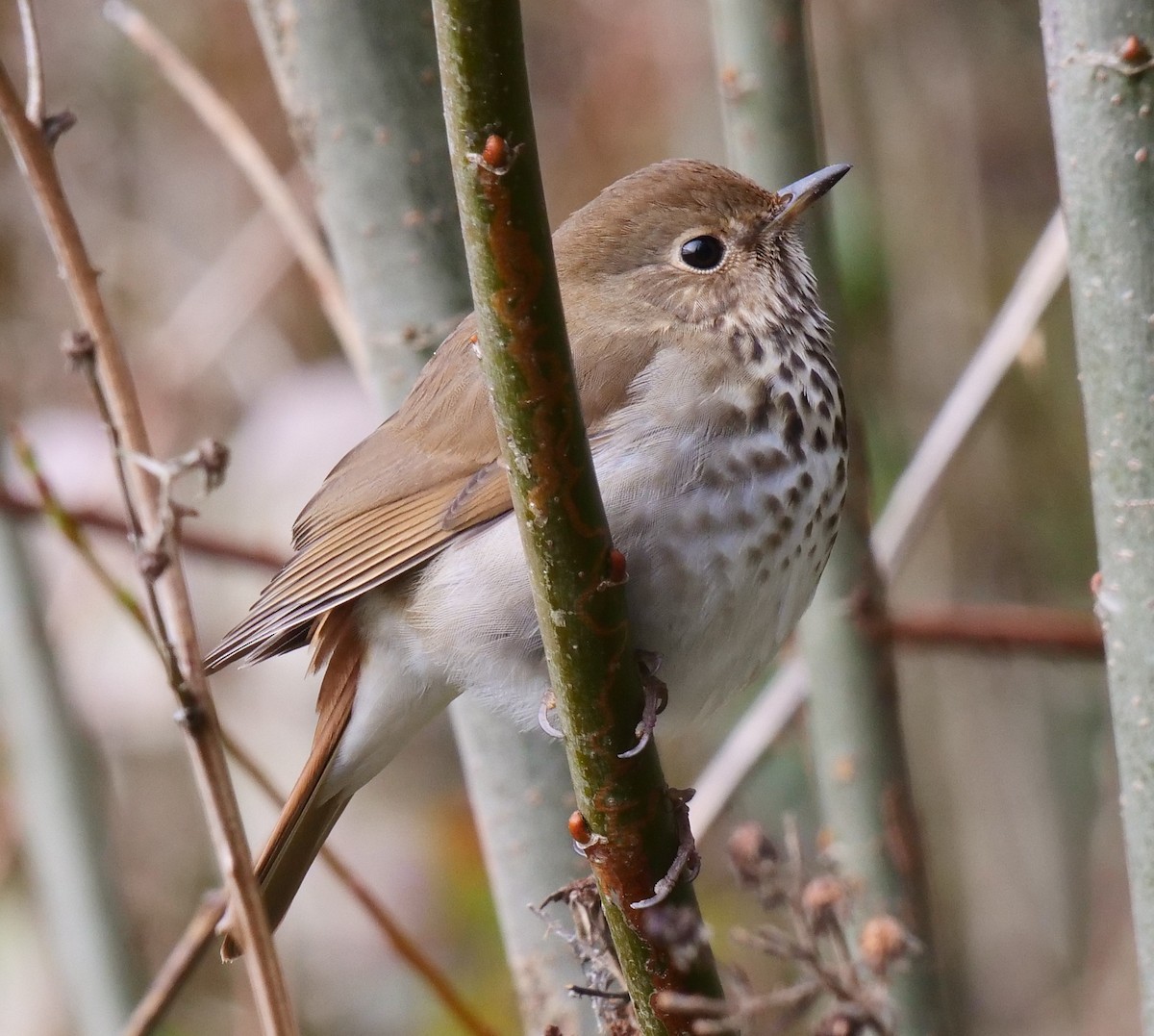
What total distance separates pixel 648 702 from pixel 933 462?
1184 mm

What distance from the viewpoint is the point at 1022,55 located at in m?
4.80

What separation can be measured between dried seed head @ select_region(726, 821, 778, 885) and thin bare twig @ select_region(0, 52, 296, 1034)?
17.6 inches

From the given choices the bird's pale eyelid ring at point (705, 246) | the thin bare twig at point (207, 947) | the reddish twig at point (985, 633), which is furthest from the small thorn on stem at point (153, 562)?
the reddish twig at point (985, 633)

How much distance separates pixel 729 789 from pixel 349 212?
1.08 metres

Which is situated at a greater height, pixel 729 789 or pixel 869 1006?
pixel 729 789

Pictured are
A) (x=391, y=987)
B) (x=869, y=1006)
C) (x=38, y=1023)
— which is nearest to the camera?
(x=869, y=1006)

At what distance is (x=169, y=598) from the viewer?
58.4 inches

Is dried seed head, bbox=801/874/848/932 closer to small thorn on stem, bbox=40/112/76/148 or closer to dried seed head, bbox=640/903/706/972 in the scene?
dried seed head, bbox=640/903/706/972

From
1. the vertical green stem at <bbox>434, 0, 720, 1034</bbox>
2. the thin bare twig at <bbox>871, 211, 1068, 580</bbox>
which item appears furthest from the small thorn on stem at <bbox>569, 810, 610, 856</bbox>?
the thin bare twig at <bbox>871, 211, 1068, 580</bbox>

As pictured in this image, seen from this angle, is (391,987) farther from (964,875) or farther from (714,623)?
(714,623)

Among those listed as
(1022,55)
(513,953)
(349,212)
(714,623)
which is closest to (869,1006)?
(714,623)

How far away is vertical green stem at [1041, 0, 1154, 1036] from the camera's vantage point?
1673 millimetres

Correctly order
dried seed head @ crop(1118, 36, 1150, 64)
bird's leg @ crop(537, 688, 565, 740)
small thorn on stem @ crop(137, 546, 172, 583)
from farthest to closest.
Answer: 1. bird's leg @ crop(537, 688, 565, 740)
2. dried seed head @ crop(1118, 36, 1150, 64)
3. small thorn on stem @ crop(137, 546, 172, 583)

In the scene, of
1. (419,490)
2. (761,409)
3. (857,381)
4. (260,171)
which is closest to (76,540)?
(419,490)
